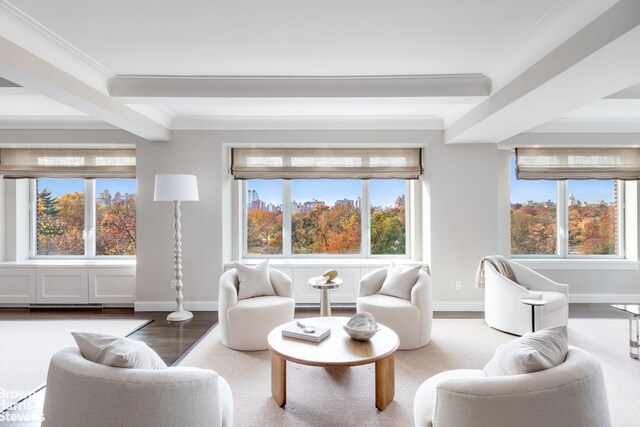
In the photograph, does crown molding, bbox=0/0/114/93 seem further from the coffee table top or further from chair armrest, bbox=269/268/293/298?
the coffee table top

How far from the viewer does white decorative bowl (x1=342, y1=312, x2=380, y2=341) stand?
2609mm

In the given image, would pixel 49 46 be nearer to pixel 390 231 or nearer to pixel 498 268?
pixel 390 231

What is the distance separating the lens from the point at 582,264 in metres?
5.31

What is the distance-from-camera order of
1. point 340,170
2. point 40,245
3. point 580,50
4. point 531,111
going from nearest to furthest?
point 580,50, point 531,111, point 340,170, point 40,245

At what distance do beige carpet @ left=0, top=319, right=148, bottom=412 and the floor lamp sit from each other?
0.47m

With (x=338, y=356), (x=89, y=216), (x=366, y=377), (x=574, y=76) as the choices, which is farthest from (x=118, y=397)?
(x=89, y=216)

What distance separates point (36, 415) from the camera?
2.41 metres

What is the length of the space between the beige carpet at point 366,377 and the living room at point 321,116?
0.11m

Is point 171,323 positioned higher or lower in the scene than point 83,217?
lower

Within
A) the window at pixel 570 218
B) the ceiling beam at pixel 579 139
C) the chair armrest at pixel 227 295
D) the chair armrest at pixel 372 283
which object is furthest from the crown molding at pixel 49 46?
the window at pixel 570 218

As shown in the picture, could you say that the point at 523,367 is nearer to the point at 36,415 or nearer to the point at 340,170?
the point at 36,415

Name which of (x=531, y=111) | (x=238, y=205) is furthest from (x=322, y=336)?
(x=238, y=205)

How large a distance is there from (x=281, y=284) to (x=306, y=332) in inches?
51.2

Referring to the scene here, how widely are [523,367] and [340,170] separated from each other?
3.93 m
